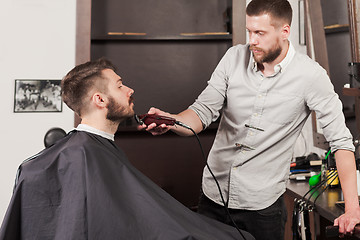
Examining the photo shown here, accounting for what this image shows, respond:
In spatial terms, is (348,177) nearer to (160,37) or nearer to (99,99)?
(99,99)

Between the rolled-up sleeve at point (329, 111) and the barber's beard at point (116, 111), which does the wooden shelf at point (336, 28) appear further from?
the barber's beard at point (116, 111)

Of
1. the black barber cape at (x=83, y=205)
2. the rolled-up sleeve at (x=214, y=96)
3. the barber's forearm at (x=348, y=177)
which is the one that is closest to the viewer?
the black barber cape at (x=83, y=205)

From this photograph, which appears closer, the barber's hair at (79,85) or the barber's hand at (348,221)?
the barber's hand at (348,221)

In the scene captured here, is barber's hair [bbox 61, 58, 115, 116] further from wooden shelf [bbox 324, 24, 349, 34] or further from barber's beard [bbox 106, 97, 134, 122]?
wooden shelf [bbox 324, 24, 349, 34]

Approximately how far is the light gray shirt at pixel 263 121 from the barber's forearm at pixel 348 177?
170mm

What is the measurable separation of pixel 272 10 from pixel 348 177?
791 millimetres

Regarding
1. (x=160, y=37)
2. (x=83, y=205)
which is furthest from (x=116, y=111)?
(x=160, y=37)

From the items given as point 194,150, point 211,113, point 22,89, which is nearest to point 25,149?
point 22,89

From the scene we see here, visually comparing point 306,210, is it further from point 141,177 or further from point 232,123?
point 141,177

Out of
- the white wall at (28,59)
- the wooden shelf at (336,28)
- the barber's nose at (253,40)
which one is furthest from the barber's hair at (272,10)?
the white wall at (28,59)

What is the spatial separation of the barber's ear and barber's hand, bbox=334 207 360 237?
1057 mm

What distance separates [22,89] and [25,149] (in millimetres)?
400

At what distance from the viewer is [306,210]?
1.96 m

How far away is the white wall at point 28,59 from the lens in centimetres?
278
